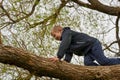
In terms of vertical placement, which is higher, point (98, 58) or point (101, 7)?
point (98, 58)

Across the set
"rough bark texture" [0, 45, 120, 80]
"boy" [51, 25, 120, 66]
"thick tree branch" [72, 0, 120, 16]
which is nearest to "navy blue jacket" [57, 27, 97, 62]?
"boy" [51, 25, 120, 66]

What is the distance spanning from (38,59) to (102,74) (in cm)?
102

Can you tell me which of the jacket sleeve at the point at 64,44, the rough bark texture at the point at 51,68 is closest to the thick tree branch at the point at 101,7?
the jacket sleeve at the point at 64,44

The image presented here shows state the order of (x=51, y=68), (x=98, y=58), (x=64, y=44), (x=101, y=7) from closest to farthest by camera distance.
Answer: (x=51, y=68) < (x=64, y=44) < (x=98, y=58) < (x=101, y=7)

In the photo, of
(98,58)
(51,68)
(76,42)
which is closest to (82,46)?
(76,42)

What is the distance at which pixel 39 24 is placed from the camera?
34.9ft

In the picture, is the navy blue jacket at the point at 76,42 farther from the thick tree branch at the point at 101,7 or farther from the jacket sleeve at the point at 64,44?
the thick tree branch at the point at 101,7

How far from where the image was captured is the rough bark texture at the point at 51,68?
17.2 ft

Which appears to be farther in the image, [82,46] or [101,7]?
[101,7]

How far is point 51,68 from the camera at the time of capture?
17.9ft

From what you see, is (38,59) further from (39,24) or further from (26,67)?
(39,24)

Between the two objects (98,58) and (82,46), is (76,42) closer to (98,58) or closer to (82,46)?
(82,46)

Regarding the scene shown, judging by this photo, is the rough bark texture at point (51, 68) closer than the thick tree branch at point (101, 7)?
Yes

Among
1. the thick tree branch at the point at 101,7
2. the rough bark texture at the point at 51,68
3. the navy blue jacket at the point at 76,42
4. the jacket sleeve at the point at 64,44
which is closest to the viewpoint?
the rough bark texture at the point at 51,68
